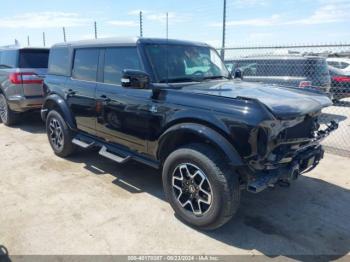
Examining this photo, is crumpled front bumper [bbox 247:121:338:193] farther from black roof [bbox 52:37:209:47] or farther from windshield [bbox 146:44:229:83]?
black roof [bbox 52:37:209:47]

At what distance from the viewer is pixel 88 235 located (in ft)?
10.6

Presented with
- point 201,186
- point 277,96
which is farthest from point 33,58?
point 277,96

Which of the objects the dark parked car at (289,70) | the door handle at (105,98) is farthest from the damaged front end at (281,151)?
the dark parked car at (289,70)

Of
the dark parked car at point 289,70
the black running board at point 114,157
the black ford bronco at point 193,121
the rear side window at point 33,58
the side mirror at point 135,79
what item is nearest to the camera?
the black ford bronco at point 193,121

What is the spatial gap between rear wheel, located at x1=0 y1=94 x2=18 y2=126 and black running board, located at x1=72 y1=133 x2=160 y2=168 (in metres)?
3.48

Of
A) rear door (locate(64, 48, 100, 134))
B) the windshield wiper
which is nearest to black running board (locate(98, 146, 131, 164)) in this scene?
rear door (locate(64, 48, 100, 134))

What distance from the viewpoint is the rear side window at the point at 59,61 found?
17.4ft

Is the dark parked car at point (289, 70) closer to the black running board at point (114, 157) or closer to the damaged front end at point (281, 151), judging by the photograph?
the black running board at point (114, 157)

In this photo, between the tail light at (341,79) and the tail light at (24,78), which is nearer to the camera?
the tail light at (24,78)

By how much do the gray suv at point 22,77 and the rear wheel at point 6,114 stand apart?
0.04m

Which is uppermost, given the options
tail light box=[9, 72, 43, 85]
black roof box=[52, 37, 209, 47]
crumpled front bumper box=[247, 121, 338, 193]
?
black roof box=[52, 37, 209, 47]

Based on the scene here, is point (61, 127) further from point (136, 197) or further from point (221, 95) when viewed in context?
point (221, 95)

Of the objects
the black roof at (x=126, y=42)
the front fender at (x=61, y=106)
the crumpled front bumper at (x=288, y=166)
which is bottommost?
the crumpled front bumper at (x=288, y=166)

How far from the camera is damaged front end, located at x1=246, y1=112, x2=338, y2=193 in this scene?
284 centimetres
